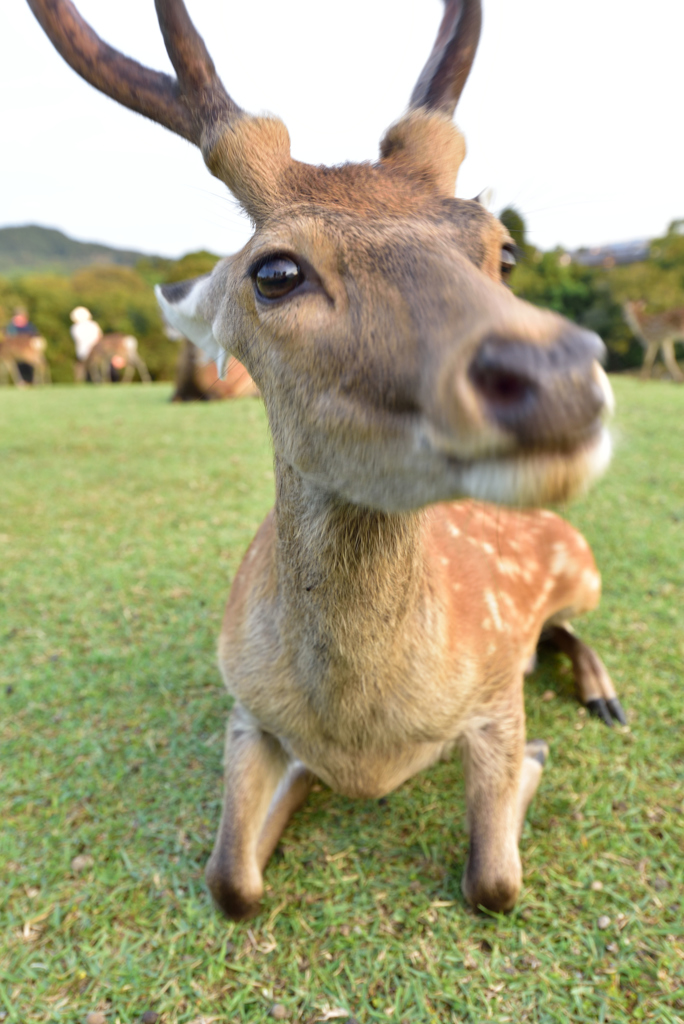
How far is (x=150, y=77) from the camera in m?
1.62

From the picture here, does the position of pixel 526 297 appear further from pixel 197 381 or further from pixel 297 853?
pixel 297 853

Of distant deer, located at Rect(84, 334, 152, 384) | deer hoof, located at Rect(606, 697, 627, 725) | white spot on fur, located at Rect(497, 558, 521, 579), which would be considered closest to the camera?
white spot on fur, located at Rect(497, 558, 521, 579)

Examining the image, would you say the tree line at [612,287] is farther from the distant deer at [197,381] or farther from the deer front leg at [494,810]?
the deer front leg at [494,810]

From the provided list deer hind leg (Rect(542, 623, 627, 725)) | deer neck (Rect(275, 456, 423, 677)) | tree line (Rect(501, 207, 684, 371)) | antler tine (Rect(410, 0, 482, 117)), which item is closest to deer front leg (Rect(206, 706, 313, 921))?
deer neck (Rect(275, 456, 423, 677))

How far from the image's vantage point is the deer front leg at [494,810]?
179 centimetres

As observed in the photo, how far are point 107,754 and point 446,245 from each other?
7.35ft

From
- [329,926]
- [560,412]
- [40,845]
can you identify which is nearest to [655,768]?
[329,926]

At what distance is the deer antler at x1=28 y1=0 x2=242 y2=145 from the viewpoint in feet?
5.10

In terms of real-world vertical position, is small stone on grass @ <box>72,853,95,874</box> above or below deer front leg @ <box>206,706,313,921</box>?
below

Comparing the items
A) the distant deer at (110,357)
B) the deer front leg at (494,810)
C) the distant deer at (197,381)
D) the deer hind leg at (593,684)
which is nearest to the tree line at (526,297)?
the distant deer at (110,357)

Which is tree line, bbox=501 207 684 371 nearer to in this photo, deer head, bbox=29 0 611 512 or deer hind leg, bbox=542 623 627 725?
deer hind leg, bbox=542 623 627 725

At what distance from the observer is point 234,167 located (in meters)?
1.50

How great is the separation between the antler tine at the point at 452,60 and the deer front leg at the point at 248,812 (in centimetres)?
189

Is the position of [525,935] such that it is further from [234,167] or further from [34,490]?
[34,490]
